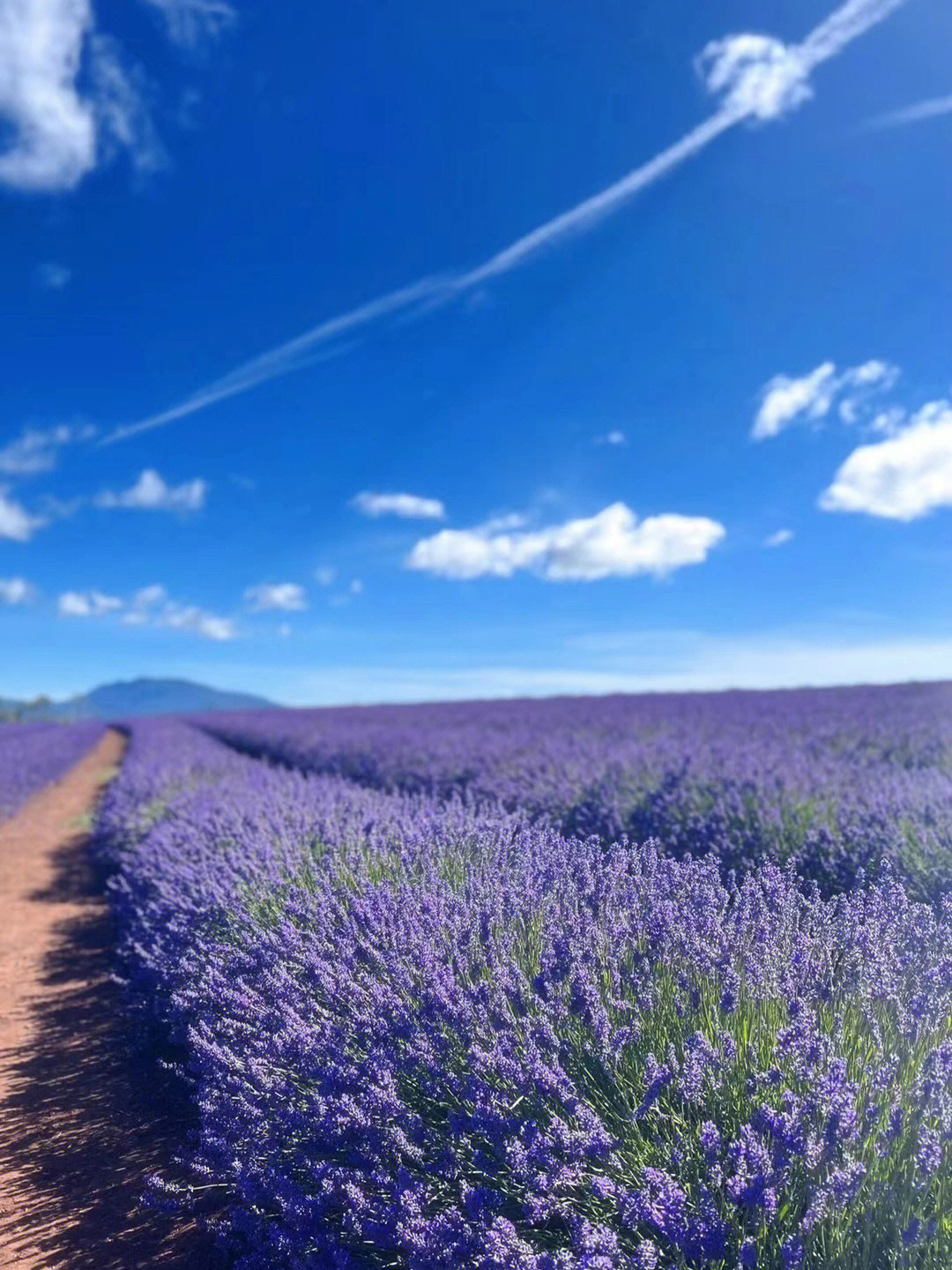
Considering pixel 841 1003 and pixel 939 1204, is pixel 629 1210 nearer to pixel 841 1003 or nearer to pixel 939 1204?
pixel 939 1204

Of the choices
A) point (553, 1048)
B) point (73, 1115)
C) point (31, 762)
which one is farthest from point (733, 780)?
point (31, 762)

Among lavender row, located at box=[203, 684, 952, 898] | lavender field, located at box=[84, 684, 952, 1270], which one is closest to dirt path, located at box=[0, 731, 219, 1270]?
lavender field, located at box=[84, 684, 952, 1270]

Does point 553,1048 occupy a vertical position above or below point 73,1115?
above

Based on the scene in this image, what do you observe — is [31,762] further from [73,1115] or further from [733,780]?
[733,780]

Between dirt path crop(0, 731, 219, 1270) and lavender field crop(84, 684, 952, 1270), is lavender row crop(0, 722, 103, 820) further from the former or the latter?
lavender field crop(84, 684, 952, 1270)

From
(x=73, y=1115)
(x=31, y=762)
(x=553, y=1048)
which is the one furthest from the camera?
(x=31, y=762)

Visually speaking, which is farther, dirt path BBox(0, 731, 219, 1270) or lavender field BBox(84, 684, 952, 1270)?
dirt path BBox(0, 731, 219, 1270)

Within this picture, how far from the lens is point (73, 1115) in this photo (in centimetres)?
307

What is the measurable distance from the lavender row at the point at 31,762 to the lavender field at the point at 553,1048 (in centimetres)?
919

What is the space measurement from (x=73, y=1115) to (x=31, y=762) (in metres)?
13.4

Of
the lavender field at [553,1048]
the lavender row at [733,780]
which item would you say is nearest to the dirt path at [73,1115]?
the lavender field at [553,1048]

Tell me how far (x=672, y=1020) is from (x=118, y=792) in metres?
8.01

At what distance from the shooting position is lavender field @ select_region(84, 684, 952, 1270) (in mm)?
1390

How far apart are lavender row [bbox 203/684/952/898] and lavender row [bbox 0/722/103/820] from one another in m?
3.83
